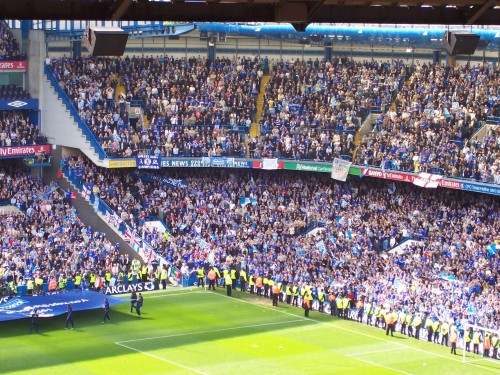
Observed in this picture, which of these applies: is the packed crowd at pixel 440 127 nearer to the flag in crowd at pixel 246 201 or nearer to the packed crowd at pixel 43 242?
the flag in crowd at pixel 246 201

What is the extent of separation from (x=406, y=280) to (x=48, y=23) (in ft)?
73.5

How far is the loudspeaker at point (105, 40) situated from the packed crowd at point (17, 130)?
114 ft

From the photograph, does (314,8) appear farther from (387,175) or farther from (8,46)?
(8,46)

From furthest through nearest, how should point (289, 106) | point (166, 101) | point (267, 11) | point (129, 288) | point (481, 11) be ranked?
point (289, 106) → point (166, 101) → point (129, 288) → point (481, 11) → point (267, 11)

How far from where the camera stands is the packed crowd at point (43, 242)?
4306 cm

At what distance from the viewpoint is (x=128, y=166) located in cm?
5069

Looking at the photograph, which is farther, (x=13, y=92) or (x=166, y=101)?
(x=166, y=101)

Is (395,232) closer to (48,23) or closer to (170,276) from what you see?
(170,276)

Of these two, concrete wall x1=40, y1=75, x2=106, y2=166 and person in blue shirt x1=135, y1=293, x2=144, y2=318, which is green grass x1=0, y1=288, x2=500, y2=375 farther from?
concrete wall x1=40, y1=75, x2=106, y2=166

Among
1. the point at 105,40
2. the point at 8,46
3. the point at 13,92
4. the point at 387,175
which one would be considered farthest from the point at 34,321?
the point at 105,40

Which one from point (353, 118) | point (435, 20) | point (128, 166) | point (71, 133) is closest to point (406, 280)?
point (353, 118)

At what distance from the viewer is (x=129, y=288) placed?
45.1m

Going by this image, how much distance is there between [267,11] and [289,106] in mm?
37740

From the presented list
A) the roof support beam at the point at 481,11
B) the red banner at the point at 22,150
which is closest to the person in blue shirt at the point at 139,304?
the red banner at the point at 22,150
